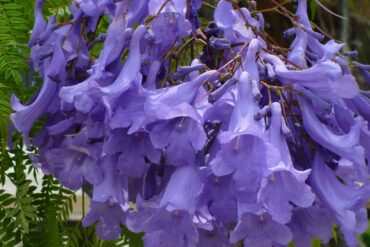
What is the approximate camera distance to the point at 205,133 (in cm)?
73

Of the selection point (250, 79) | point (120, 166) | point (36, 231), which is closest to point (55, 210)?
point (36, 231)

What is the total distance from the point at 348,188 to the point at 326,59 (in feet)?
0.47

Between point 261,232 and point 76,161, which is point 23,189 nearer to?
point 76,161

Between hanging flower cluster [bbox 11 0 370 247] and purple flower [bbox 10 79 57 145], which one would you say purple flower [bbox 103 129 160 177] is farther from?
purple flower [bbox 10 79 57 145]

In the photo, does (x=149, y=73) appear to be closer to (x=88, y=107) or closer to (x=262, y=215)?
(x=88, y=107)

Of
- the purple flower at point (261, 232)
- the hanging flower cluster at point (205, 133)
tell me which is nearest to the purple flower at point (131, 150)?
the hanging flower cluster at point (205, 133)

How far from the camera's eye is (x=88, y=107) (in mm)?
742

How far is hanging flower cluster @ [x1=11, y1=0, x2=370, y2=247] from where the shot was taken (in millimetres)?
713

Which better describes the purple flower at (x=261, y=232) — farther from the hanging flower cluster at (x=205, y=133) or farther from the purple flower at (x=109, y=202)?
the purple flower at (x=109, y=202)

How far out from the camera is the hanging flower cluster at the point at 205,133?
0.71 meters

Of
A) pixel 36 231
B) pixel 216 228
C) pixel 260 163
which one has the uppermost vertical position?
pixel 260 163

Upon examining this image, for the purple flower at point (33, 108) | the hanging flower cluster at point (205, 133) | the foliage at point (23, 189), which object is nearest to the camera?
the hanging flower cluster at point (205, 133)

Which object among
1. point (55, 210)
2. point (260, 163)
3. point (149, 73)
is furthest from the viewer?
point (55, 210)

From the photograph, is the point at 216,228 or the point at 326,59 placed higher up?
the point at 326,59
